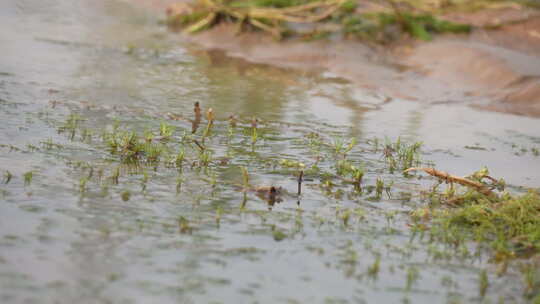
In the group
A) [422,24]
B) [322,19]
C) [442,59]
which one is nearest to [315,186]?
[442,59]

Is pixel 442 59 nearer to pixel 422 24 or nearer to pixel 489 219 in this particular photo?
pixel 422 24

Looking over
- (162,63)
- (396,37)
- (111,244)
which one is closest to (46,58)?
(162,63)

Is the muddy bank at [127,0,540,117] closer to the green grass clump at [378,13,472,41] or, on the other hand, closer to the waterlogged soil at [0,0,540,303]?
the green grass clump at [378,13,472,41]

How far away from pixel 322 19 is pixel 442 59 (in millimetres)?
2027

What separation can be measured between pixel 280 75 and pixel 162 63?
52.5 inches

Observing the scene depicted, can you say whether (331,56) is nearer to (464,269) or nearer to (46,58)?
(46,58)

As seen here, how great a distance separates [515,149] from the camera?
6.34 meters

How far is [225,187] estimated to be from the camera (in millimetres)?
4617

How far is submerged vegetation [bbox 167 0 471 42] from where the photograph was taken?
10070 mm

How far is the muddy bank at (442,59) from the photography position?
8117 millimetres

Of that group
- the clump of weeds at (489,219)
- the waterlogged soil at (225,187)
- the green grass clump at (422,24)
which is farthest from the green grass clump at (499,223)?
the green grass clump at (422,24)

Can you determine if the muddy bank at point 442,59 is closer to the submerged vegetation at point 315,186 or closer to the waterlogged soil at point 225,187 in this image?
the waterlogged soil at point 225,187

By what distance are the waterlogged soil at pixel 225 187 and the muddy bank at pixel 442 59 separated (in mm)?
405

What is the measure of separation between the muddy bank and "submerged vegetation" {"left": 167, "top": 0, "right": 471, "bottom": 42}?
0.15 metres
